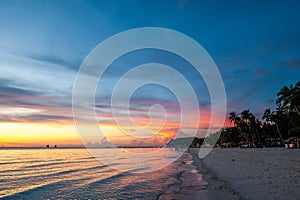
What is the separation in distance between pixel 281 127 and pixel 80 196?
90.2 metres

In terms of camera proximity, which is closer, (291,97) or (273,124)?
(291,97)

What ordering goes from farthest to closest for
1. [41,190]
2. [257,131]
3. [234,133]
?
[234,133]
[257,131]
[41,190]

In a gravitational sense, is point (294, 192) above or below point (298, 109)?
below

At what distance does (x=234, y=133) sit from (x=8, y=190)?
13565 centimetres

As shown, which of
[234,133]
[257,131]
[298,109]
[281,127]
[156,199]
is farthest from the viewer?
[234,133]

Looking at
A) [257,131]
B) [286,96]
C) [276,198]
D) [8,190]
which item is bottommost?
[8,190]

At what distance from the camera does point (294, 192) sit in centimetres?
1054

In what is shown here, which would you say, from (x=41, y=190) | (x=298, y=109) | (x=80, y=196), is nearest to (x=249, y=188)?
(x=80, y=196)

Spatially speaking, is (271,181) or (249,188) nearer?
(249,188)

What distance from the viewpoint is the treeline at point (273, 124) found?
66.3 m

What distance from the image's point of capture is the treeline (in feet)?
218

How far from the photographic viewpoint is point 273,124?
102938 mm

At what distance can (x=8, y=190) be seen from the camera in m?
18.7

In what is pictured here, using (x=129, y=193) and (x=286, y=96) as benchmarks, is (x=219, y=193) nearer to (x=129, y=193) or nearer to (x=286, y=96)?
(x=129, y=193)
